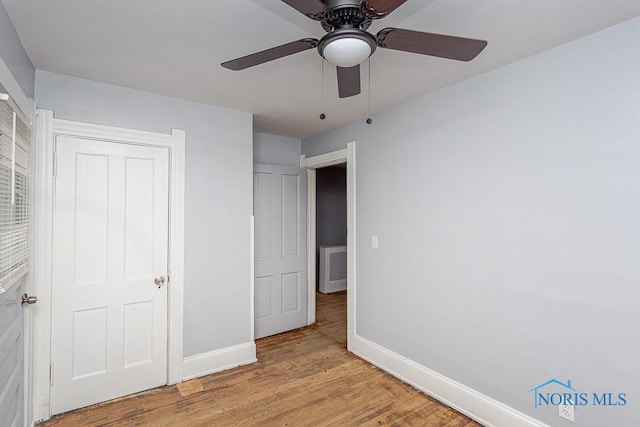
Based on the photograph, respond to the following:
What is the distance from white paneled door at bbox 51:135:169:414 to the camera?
7.55 ft

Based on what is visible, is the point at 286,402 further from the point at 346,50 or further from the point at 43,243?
the point at 346,50

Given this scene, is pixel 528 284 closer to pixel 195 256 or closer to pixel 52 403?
pixel 195 256

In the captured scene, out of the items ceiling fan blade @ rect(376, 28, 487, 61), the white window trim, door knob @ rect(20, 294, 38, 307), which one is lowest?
door knob @ rect(20, 294, 38, 307)

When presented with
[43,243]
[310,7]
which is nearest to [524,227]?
[310,7]

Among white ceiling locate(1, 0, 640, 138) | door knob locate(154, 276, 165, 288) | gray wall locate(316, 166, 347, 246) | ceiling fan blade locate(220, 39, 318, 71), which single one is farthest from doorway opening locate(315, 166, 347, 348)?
ceiling fan blade locate(220, 39, 318, 71)

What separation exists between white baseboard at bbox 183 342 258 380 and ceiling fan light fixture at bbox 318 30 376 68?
2.69 meters

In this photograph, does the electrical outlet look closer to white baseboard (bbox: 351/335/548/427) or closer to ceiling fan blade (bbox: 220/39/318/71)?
white baseboard (bbox: 351/335/548/427)

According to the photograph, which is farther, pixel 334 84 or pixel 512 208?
pixel 334 84

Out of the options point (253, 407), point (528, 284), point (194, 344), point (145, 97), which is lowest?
point (253, 407)

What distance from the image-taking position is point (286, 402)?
2426 mm

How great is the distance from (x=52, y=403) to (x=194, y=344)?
0.98 metres

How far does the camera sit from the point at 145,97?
2.59 meters

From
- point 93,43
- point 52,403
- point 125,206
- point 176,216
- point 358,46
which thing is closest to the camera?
point 358,46

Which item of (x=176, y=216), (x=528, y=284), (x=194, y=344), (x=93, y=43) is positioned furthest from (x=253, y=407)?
(x=93, y=43)
